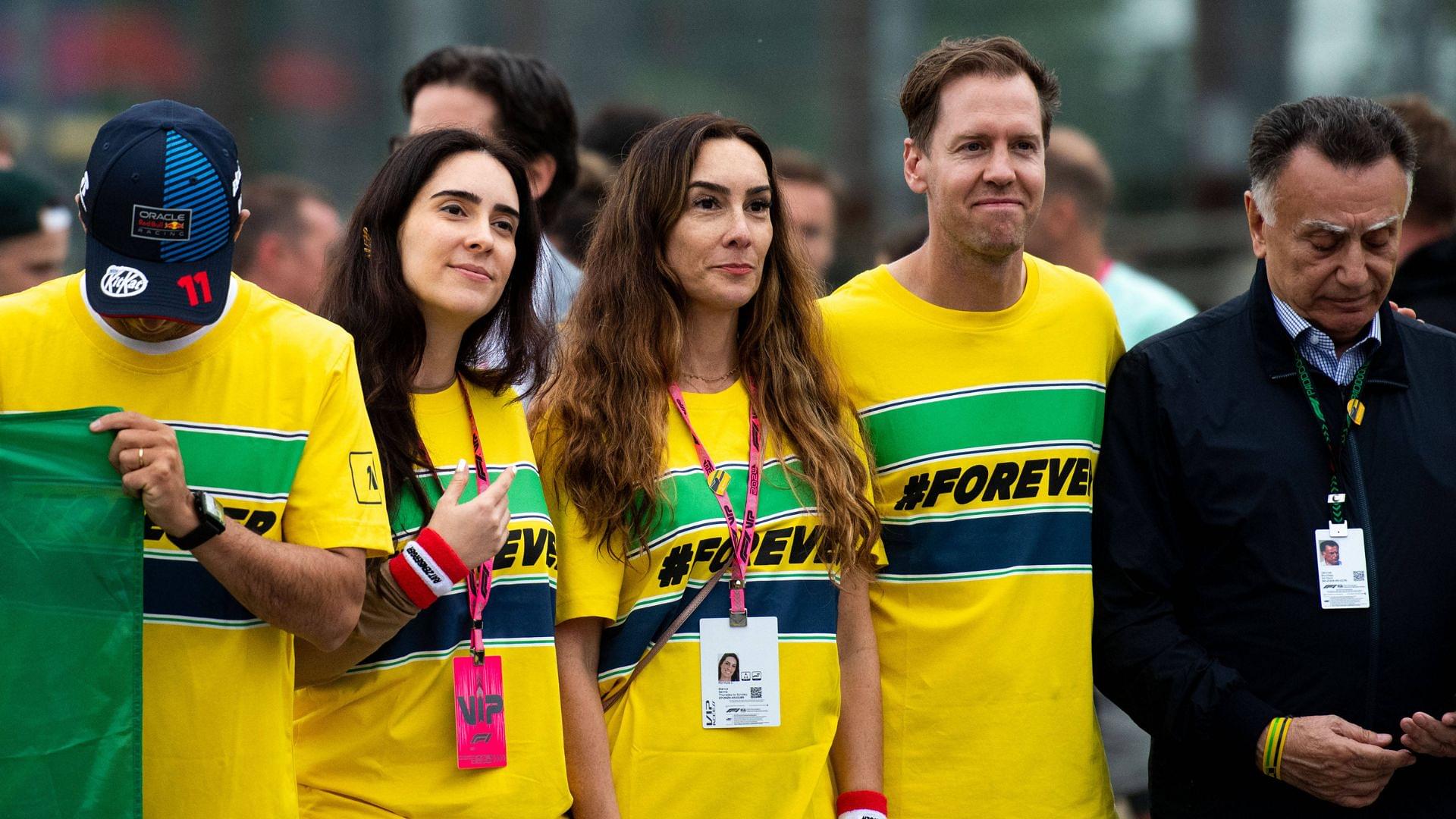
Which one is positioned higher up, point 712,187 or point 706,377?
point 712,187

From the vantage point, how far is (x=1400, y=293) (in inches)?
193

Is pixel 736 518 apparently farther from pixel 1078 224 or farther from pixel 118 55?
pixel 118 55

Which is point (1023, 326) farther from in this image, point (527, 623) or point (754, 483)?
point (527, 623)

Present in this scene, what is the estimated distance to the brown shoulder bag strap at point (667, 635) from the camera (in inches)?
141

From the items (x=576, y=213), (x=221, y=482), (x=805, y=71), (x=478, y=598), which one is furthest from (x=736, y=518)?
(x=805, y=71)

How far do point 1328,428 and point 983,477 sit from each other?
31.8 inches

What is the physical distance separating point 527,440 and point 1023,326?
1242mm

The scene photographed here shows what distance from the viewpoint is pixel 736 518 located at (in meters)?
3.62

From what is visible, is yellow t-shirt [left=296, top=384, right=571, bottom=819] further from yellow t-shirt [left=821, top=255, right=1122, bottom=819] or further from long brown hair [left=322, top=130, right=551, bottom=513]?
yellow t-shirt [left=821, top=255, right=1122, bottom=819]

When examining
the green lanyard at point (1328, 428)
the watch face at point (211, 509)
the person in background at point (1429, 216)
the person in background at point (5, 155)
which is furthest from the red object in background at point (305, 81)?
the watch face at point (211, 509)

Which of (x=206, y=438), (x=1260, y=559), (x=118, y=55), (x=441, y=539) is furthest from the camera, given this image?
(x=118, y=55)

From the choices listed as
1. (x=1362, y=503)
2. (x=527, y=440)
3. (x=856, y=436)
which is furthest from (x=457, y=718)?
(x=1362, y=503)

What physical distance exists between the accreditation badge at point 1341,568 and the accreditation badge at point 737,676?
127 centimetres

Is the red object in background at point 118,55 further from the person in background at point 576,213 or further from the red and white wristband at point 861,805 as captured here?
the red and white wristband at point 861,805
